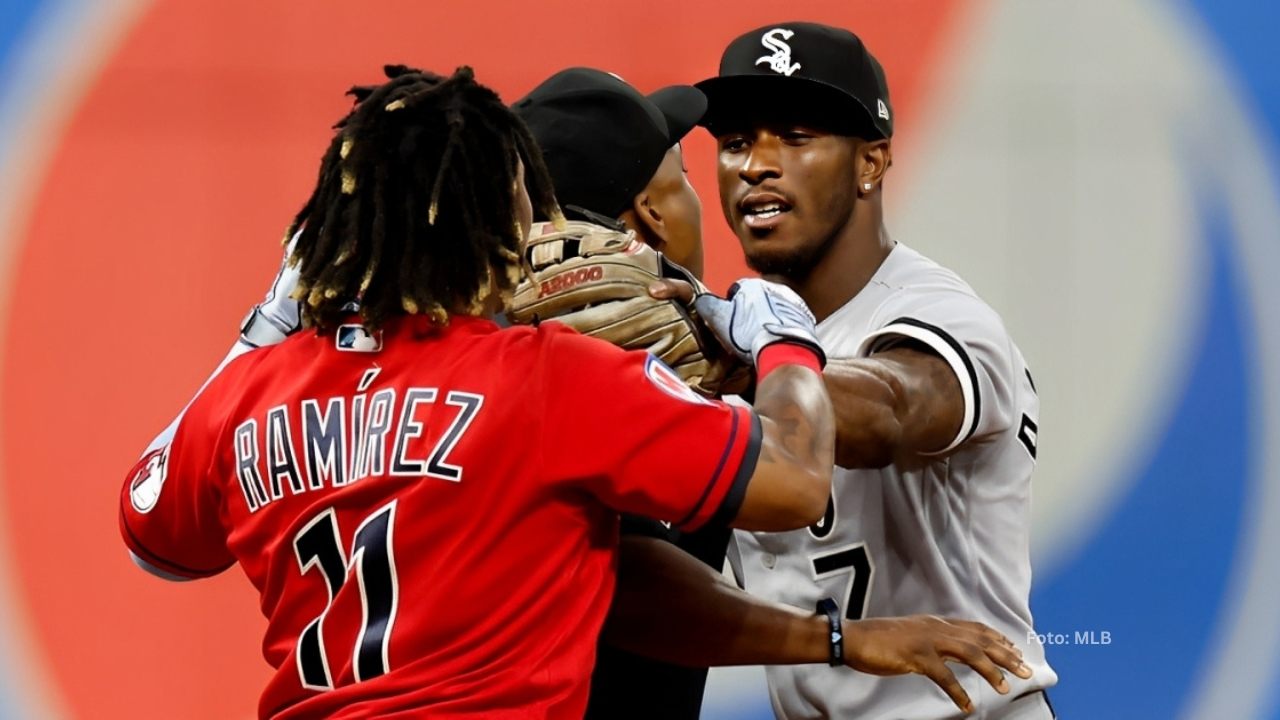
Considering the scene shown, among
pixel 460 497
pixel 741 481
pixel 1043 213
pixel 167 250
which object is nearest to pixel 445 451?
pixel 460 497

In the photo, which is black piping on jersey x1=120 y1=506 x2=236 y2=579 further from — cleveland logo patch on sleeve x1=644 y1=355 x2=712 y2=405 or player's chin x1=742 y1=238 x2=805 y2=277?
player's chin x1=742 y1=238 x2=805 y2=277

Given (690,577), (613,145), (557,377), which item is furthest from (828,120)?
(557,377)

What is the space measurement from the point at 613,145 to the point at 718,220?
1.52m

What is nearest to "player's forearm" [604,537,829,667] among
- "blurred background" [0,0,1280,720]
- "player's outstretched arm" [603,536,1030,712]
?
"player's outstretched arm" [603,536,1030,712]

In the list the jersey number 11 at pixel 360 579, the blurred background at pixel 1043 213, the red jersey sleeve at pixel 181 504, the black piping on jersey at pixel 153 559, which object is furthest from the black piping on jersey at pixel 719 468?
the blurred background at pixel 1043 213

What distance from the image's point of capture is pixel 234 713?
3.14 meters

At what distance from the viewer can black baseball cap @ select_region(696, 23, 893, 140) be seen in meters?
2.10

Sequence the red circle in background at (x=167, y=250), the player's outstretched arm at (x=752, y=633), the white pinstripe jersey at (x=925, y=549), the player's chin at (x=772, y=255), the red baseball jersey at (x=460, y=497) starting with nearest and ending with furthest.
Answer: the red baseball jersey at (x=460, y=497) < the player's outstretched arm at (x=752, y=633) < the white pinstripe jersey at (x=925, y=549) < the player's chin at (x=772, y=255) < the red circle in background at (x=167, y=250)

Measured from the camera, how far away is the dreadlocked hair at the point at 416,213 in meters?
1.38

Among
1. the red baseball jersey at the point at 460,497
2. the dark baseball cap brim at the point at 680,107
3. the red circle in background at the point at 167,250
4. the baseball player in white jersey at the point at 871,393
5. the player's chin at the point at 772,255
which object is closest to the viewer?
the red baseball jersey at the point at 460,497

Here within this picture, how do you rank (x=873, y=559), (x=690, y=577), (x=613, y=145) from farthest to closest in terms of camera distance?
Result: 1. (x=873, y=559)
2. (x=613, y=145)
3. (x=690, y=577)

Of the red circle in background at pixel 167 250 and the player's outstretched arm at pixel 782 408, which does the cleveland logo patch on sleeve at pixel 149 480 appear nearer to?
the player's outstretched arm at pixel 782 408

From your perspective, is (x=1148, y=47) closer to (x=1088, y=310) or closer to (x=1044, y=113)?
(x=1044, y=113)

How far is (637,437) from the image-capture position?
1.32m
